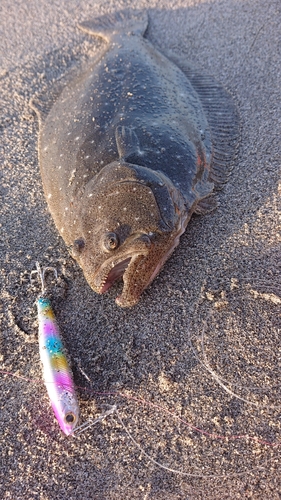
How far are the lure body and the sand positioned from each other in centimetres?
10

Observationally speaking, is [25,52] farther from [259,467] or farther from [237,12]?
[259,467]

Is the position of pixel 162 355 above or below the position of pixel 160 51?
below

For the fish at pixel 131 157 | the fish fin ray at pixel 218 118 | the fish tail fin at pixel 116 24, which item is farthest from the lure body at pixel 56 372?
the fish tail fin at pixel 116 24

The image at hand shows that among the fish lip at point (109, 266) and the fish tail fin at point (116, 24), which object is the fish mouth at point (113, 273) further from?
the fish tail fin at point (116, 24)

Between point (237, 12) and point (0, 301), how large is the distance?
4.66 metres

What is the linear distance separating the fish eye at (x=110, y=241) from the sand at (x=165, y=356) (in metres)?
0.43

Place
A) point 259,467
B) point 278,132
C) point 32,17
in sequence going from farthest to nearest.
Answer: point 32,17 < point 278,132 < point 259,467

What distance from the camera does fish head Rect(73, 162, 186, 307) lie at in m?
2.64

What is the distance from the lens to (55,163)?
3.40 m

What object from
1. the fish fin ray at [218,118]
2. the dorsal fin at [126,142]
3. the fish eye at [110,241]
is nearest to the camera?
the fish eye at [110,241]

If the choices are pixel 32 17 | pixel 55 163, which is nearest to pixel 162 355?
pixel 55 163

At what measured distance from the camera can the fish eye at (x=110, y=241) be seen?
2596 mm

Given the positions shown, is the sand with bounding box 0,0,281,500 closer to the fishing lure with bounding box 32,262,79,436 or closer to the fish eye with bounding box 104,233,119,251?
the fishing lure with bounding box 32,262,79,436

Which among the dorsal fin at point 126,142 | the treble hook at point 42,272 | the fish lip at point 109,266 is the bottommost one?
the treble hook at point 42,272
